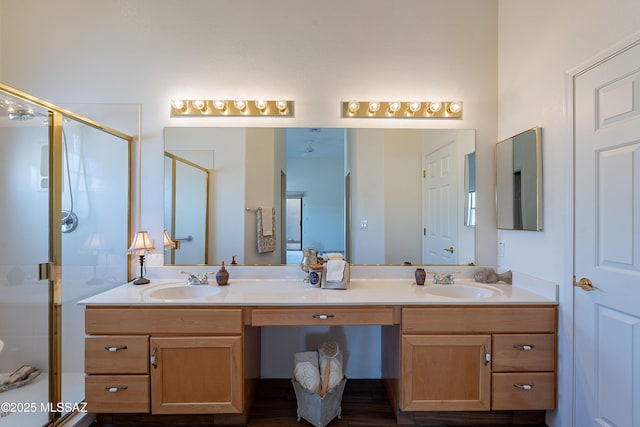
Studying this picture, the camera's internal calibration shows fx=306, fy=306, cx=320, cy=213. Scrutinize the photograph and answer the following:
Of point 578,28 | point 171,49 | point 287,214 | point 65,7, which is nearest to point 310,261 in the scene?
point 287,214

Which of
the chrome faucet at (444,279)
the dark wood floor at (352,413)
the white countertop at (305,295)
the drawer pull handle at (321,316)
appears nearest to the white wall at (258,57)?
the chrome faucet at (444,279)

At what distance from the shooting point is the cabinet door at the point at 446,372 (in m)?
1.66

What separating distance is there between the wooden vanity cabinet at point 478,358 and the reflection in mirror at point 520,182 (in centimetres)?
56

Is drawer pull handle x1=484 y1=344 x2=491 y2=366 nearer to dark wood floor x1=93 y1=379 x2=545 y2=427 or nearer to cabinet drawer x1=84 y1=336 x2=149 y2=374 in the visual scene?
dark wood floor x1=93 y1=379 x2=545 y2=427

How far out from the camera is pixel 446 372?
1.67 m

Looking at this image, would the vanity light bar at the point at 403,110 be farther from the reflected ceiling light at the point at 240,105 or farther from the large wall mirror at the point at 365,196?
the reflected ceiling light at the point at 240,105

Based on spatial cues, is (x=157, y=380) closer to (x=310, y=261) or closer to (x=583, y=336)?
(x=310, y=261)

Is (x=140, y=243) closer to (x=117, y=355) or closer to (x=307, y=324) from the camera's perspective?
(x=117, y=355)

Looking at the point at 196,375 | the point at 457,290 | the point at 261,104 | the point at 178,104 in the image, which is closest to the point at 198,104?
the point at 178,104

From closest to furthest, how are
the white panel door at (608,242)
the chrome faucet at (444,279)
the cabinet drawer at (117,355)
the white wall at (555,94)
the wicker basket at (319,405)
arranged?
the white panel door at (608,242) → the white wall at (555,94) → the cabinet drawer at (117,355) → the wicker basket at (319,405) → the chrome faucet at (444,279)

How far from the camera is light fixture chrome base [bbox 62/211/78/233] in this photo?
6.40ft

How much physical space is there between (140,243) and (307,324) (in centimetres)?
124

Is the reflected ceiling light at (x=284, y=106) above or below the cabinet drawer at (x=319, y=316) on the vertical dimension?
above

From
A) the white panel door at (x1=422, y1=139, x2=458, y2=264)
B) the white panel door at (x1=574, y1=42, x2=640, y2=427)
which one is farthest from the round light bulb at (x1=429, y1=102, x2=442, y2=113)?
the white panel door at (x1=574, y1=42, x2=640, y2=427)
